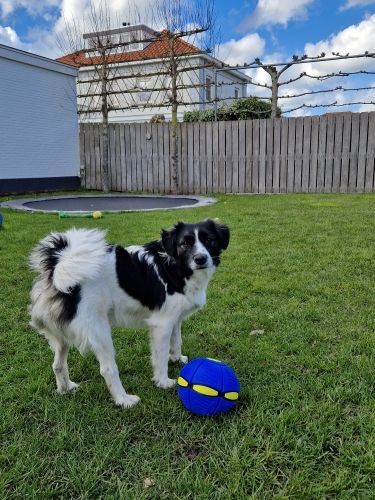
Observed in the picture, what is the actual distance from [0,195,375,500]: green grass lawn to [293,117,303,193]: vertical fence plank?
9355mm

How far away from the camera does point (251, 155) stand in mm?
14188

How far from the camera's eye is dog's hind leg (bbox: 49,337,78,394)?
8.83ft

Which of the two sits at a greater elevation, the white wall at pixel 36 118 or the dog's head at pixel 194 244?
the white wall at pixel 36 118

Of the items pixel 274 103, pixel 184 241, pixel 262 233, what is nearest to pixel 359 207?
pixel 262 233

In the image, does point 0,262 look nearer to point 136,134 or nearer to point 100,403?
point 100,403

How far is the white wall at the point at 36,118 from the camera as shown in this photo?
50.6ft

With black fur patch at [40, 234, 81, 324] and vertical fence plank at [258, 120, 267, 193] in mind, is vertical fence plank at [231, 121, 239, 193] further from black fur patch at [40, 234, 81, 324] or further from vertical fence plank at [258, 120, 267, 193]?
black fur patch at [40, 234, 81, 324]

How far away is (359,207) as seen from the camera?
952cm

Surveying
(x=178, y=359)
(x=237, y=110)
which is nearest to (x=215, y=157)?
(x=237, y=110)

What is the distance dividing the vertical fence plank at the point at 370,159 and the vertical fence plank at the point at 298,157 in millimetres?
1975

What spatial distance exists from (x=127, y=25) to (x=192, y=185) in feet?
24.9

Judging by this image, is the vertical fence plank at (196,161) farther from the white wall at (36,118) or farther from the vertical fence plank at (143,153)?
the white wall at (36,118)

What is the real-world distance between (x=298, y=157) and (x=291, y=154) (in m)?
0.24

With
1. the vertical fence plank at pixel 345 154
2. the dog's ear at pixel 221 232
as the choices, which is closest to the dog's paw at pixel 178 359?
the dog's ear at pixel 221 232
